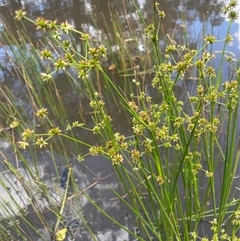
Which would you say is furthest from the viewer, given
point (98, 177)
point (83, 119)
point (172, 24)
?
point (172, 24)

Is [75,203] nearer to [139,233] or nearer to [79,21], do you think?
[139,233]

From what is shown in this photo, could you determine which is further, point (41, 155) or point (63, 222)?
point (41, 155)

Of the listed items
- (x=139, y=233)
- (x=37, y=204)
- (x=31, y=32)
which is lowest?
(x=139, y=233)

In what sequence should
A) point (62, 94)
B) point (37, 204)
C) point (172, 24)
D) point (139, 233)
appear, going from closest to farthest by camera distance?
point (139, 233)
point (37, 204)
point (62, 94)
point (172, 24)

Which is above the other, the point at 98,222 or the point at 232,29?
the point at 232,29

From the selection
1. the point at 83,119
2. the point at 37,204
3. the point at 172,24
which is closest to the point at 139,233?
the point at 37,204

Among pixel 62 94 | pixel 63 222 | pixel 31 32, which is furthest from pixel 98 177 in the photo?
pixel 31 32

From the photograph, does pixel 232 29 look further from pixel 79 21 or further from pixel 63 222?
pixel 63 222
